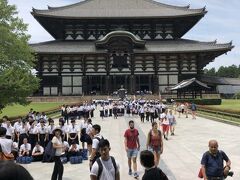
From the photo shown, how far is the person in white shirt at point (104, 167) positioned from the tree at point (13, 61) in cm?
2296

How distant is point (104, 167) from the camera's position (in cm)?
632

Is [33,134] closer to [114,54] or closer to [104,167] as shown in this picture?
[104,167]

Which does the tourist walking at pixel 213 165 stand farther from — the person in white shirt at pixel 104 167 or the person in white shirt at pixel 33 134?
the person in white shirt at pixel 33 134

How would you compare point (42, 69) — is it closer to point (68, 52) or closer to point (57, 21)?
point (68, 52)

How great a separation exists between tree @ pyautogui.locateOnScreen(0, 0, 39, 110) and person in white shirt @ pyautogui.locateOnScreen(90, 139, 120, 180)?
22958 millimetres

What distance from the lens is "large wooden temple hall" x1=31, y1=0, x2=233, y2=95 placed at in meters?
66.0

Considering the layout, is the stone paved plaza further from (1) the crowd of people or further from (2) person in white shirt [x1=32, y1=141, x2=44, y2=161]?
(1) the crowd of people

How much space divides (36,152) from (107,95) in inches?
1939

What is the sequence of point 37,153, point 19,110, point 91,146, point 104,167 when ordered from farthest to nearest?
point 19,110 → point 37,153 → point 91,146 → point 104,167

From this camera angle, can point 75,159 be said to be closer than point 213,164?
No

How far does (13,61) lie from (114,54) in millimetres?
38461

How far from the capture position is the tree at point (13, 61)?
93.7 ft

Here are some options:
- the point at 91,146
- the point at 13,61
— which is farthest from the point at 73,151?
the point at 13,61

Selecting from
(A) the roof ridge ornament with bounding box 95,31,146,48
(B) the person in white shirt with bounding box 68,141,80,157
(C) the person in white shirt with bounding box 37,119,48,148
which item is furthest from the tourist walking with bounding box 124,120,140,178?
(A) the roof ridge ornament with bounding box 95,31,146,48
